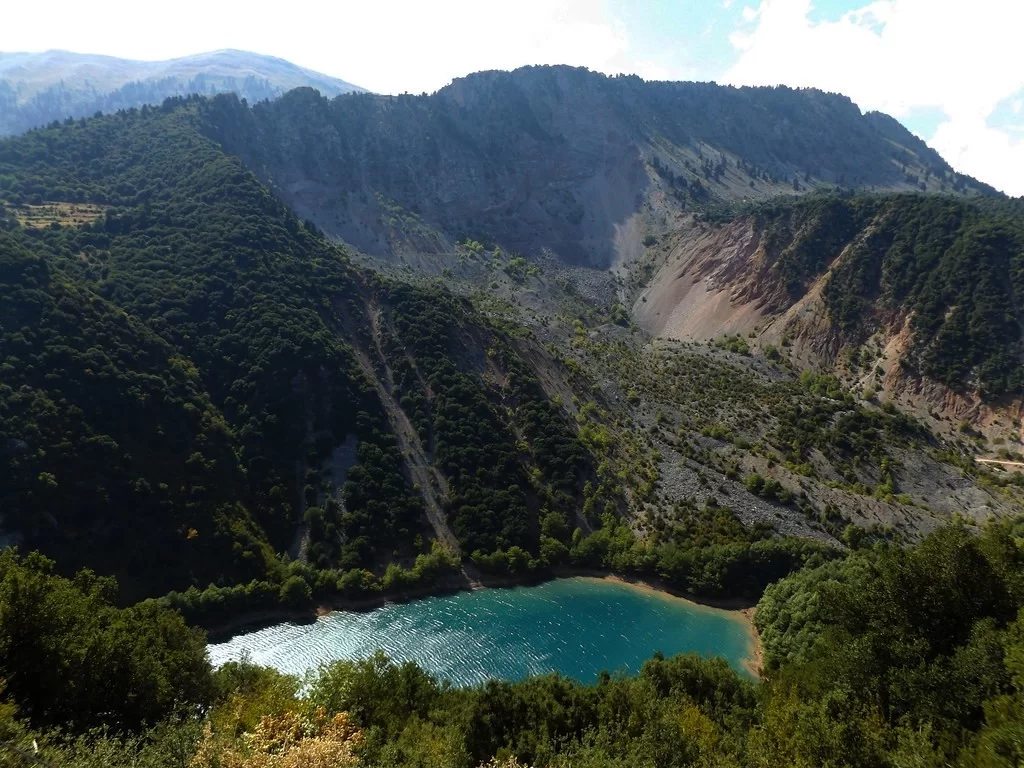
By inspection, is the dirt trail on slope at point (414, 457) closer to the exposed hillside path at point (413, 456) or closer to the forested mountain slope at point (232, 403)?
the exposed hillside path at point (413, 456)

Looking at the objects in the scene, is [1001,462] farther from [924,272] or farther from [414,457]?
[414,457]

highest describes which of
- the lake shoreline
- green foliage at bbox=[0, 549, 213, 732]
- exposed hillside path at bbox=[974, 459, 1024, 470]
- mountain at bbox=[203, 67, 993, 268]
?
mountain at bbox=[203, 67, 993, 268]

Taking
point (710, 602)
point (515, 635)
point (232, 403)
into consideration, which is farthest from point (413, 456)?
point (710, 602)

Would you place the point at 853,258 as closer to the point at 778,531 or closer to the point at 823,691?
the point at 778,531

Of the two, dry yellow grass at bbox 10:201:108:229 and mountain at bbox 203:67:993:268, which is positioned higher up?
mountain at bbox 203:67:993:268

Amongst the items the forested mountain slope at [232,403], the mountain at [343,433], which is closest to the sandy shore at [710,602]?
the mountain at [343,433]

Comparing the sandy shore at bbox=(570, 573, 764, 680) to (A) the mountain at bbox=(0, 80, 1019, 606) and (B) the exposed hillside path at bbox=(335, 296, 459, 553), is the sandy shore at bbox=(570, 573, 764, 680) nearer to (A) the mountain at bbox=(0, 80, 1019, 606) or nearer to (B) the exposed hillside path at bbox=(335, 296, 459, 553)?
(A) the mountain at bbox=(0, 80, 1019, 606)

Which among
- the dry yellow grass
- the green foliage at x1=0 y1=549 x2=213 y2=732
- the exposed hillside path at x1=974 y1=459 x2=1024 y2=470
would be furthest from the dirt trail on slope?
the exposed hillside path at x1=974 y1=459 x2=1024 y2=470
